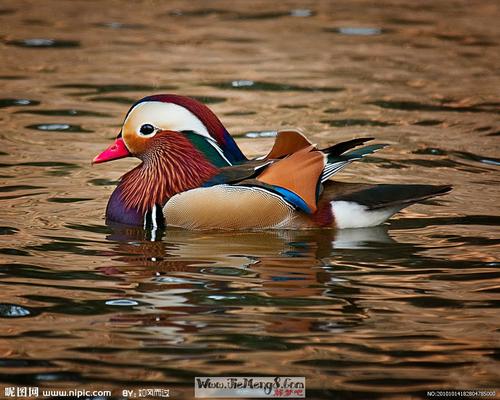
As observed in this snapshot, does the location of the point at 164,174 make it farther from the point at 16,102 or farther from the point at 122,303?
the point at 16,102

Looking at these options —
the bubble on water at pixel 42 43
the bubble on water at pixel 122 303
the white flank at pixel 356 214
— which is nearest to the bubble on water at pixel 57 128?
the bubble on water at pixel 42 43

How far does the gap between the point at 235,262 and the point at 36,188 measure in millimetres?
2115

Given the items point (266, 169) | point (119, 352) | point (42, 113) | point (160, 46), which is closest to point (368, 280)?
point (266, 169)

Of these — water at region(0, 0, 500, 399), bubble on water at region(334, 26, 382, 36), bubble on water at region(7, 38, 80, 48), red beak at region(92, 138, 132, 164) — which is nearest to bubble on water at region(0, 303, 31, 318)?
water at region(0, 0, 500, 399)

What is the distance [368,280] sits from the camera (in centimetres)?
640

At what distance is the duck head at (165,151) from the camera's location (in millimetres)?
7516

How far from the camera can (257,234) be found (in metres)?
7.31

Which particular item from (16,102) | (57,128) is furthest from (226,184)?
(16,102)

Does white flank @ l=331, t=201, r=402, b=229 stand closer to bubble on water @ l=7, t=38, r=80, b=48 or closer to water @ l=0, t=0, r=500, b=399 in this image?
water @ l=0, t=0, r=500, b=399

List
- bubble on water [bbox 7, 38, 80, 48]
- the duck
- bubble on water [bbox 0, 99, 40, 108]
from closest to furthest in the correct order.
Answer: the duck → bubble on water [bbox 0, 99, 40, 108] → bubble on water [bbox 7, 38, 80, 48]

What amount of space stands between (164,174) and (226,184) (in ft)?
1.68

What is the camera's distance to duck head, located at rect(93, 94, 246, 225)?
752cm

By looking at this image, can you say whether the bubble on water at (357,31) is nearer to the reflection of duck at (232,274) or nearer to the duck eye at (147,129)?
the duck eye at (147,129)

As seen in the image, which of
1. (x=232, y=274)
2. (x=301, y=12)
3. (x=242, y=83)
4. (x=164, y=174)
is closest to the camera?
(x=232, y=274)
